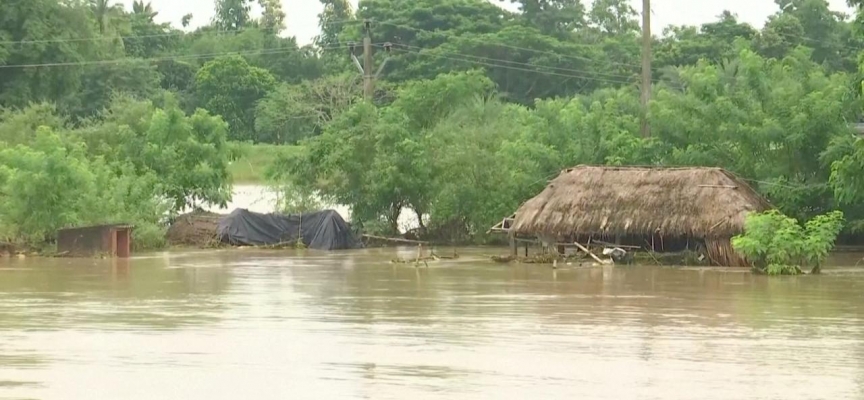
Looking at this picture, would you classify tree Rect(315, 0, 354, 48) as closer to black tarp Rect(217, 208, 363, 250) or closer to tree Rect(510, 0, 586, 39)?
tree Rect(510, 0, 586, 39)

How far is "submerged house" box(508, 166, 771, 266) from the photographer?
28484mm

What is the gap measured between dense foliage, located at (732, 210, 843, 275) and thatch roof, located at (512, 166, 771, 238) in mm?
1500

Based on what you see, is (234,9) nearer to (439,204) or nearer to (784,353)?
(439,204)

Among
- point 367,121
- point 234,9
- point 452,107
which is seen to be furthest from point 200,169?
point 234,9

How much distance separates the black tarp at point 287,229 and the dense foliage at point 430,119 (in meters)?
1.35

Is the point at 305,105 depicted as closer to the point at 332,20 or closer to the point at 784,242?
the point at 332,20

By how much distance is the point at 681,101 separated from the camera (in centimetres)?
3259

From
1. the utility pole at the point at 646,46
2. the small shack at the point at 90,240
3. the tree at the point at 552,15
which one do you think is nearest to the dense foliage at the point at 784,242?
the utility pole at the point at 646,46

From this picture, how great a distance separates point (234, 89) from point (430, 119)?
1685cm

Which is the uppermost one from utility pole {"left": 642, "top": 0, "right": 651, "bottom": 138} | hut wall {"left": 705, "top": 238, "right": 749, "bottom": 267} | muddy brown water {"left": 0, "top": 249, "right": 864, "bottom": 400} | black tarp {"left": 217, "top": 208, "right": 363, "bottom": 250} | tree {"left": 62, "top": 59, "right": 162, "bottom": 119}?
tree {"left": 62, "top": 59, "right": 162, "bottom": 119}

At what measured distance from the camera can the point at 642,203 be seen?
29.7 m

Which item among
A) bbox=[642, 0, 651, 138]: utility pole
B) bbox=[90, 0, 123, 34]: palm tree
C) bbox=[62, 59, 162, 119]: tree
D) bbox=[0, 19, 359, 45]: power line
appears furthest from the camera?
bbox=[90, 0, 123, 34]: palm tree

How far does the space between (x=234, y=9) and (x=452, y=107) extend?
38209 millimetres

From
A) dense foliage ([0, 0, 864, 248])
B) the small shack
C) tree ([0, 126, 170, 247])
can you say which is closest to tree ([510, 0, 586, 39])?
dense foliage ([0, 0, 864, 248])
